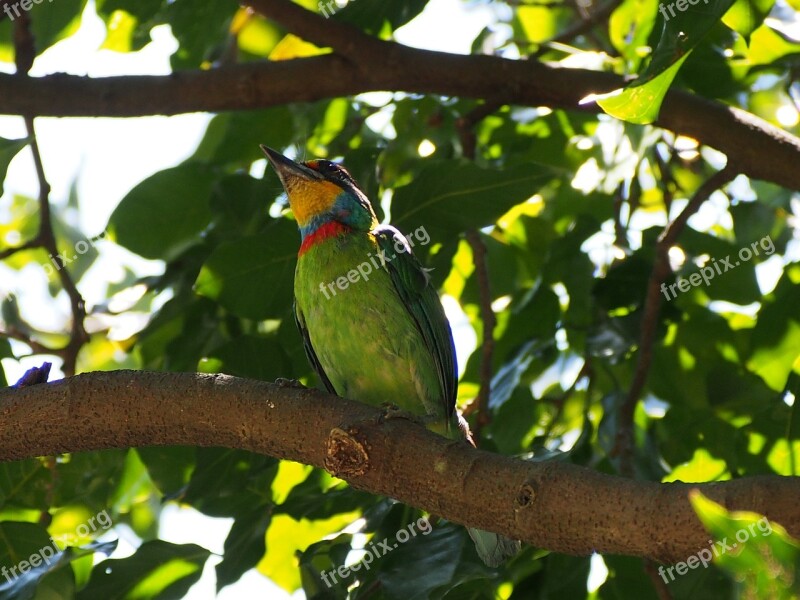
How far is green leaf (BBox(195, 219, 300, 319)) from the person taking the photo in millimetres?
3307

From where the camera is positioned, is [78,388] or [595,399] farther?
[595,399]

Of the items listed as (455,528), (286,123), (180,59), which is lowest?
(455,528)

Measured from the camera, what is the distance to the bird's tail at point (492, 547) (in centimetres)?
282

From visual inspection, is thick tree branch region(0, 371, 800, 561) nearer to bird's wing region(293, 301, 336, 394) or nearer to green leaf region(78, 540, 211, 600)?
green leaf region(78, 540, 211, 600)

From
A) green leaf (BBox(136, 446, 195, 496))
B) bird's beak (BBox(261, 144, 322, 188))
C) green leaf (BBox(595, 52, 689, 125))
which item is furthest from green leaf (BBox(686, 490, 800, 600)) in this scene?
bird's beak (BBox(261, 144, 322, 188))

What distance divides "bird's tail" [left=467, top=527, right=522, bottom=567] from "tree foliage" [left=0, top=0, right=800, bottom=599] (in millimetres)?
38

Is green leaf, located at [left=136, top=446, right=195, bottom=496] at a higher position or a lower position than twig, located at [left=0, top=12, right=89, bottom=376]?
lower

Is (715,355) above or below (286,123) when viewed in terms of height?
below

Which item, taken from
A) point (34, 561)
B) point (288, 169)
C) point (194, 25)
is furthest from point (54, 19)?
point (34, 561)

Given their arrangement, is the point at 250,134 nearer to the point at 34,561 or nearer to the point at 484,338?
the point at 484,338

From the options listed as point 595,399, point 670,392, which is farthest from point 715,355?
point 595,399

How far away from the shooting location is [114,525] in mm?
3922

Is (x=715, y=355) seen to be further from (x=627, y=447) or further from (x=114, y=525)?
(x=114, y=525)

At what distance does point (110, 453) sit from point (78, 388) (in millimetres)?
1077
